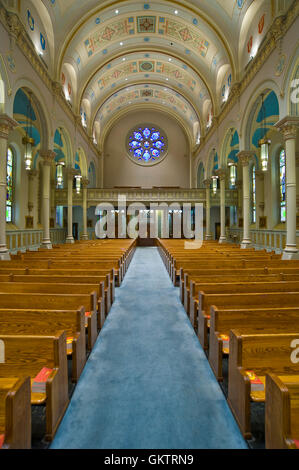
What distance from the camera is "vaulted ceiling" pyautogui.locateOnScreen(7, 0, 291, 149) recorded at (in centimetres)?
1141

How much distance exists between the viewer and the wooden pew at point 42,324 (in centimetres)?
262

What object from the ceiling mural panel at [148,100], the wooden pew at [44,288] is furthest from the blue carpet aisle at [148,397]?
the ceiling mural panel at [148,100]

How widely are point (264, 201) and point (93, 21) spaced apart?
13.2m

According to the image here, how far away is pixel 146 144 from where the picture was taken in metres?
25.5

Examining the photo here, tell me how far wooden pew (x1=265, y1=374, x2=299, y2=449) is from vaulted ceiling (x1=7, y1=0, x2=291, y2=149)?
11.0 metres

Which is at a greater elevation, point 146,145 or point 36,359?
point 146,145

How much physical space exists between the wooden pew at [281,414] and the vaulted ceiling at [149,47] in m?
11.0

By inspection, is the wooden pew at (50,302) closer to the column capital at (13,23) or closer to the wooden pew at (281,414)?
the wooden pew at (281,414)

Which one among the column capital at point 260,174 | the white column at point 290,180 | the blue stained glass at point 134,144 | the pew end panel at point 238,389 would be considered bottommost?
the pew end panel at point 238,389

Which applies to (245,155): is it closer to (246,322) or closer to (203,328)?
(203,328)

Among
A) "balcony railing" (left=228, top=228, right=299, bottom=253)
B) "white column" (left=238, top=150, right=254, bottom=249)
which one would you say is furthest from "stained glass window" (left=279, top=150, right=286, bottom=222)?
"white column" (left=238, top=150, right=254, bottom=249)

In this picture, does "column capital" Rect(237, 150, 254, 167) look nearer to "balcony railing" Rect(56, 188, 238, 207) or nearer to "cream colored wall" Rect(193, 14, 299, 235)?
"cream colored wall" Rect(193, 14, 299, 235)

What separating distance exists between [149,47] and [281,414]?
20341 millimetres

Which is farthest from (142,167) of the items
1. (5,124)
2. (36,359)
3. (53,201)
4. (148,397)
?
(36,359)
